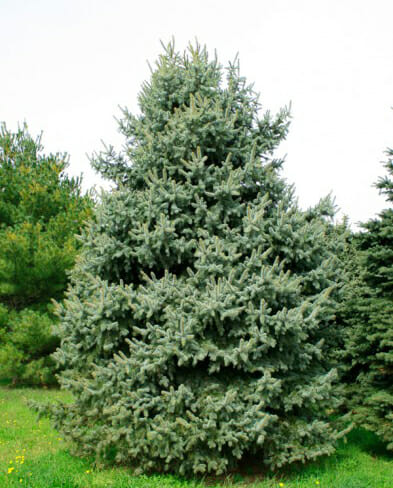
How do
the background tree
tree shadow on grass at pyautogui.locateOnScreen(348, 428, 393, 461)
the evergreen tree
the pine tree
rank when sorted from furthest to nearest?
the background tree, tree shadow on grass at pyautogui.locateOnScreen(348, 428, 393, 461), the evergreen tree, the pine tree

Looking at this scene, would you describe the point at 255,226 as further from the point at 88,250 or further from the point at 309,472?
the point at 309,472

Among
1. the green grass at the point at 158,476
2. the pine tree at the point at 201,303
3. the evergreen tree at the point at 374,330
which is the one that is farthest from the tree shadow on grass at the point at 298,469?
the evergreen tree at the point at 374,330

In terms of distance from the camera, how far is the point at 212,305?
5156 mm

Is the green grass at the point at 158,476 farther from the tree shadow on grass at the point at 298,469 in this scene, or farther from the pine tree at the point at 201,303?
the pine tree at the point at 201,303

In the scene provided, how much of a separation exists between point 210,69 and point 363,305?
13.9 ft

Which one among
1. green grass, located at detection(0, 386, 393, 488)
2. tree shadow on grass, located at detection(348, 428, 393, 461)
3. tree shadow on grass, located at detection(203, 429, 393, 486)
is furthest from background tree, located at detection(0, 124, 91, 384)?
tree shadow on grass, located at detection(348, 428, 393, 461)

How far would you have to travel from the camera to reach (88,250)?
675 cm

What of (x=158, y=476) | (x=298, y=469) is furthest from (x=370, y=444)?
(x=158, y=476)

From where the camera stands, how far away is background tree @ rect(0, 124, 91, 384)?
40.5 ft

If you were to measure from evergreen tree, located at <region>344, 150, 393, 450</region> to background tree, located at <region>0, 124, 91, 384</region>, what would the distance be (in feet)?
25.4

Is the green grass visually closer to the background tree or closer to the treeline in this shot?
the treeline

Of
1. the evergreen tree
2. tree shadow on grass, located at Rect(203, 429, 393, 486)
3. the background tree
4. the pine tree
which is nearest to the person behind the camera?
the pine tree

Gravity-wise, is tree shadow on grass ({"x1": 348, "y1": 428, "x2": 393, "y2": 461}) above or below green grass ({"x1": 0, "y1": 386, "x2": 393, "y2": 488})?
above

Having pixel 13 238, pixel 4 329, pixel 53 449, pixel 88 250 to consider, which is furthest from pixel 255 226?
pixel 4 329
